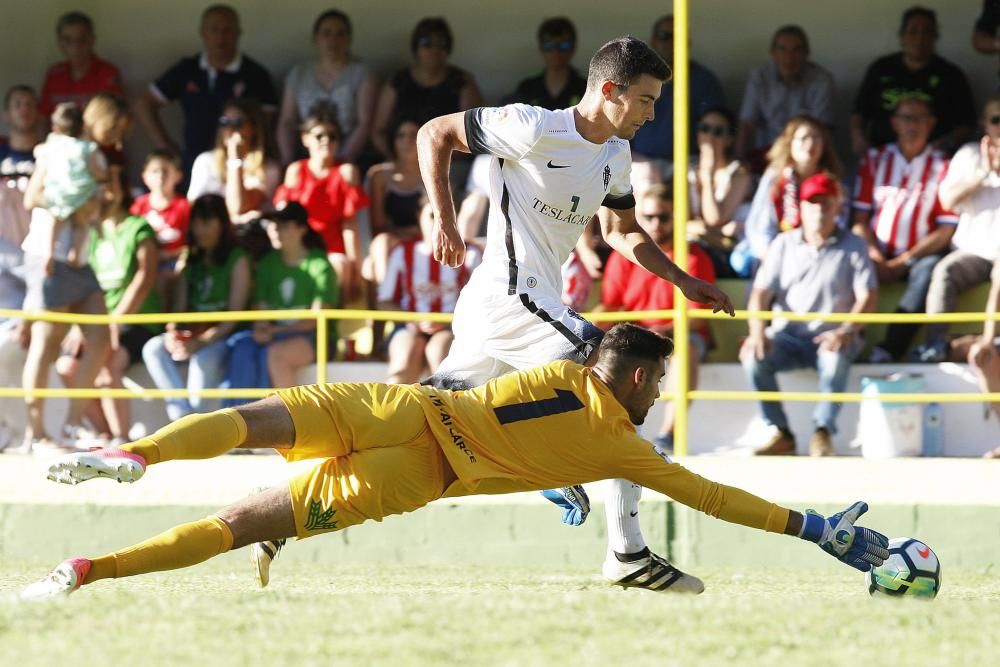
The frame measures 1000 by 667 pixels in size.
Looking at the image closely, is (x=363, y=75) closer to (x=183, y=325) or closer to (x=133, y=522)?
(x=183, y=325)

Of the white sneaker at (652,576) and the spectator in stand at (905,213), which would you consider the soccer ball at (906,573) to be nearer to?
the white sneaker at (652,576)

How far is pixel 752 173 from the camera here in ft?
36.7

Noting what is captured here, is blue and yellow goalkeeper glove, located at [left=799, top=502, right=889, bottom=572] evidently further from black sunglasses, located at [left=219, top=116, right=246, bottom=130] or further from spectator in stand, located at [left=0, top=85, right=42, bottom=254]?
spectator in stand, located at [left=0, top=85, right=42, bottom=254]

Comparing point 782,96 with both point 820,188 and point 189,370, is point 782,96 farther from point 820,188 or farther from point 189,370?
point 189,370

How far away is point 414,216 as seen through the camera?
11281mm

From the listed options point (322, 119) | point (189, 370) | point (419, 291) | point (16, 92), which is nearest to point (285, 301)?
point (189, 370)

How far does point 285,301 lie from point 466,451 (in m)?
4.64

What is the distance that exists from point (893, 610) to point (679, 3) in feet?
14.3

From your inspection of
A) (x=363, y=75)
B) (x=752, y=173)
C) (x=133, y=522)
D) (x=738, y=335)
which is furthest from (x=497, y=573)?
(x=363, y=75)

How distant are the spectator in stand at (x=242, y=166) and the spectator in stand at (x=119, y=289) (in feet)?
2.32

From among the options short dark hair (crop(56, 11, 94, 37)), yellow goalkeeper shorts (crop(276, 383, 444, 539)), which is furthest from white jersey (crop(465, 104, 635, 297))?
short dark hair (crop(56, 11, 94, 37))

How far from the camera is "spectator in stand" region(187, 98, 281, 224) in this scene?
11.4 meters

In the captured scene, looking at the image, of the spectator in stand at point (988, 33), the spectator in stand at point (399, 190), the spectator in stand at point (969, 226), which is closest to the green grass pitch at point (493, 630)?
the spectator in stand at point (969, 226)

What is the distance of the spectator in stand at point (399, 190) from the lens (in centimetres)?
1127
